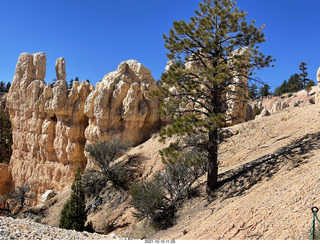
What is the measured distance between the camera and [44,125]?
24734 millimetres

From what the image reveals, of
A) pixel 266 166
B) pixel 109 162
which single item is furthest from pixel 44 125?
pixel 266 166

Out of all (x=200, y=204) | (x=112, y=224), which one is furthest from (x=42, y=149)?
(x=200, y=204)

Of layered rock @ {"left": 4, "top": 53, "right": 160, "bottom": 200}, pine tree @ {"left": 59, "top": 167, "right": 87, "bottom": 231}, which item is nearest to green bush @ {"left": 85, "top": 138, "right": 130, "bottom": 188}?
layered rock @ {"left": 4, "top": 53, "right": 160, "bottom": 200}

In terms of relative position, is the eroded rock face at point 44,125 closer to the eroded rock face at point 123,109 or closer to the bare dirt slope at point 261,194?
the eroded rock face at point 123,109

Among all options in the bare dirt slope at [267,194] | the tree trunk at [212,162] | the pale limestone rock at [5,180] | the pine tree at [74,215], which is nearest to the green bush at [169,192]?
the tree trunk at [212,162]

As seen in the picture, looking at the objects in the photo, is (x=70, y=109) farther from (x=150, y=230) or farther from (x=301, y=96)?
(x=301, y=96)

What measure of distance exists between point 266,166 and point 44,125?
21.7m

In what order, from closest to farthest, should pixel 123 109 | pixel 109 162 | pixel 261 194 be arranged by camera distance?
pixel 261 194
pixel 109 162
pixel 123 109

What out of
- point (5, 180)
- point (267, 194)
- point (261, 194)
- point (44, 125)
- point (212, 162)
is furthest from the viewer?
point (5, 180)

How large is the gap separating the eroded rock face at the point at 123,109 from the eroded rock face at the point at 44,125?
7.31 ft

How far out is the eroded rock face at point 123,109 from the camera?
20781 millimetres

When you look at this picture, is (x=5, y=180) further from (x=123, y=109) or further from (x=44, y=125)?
(x=123, y=109)

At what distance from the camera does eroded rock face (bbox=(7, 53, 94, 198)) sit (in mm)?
23109

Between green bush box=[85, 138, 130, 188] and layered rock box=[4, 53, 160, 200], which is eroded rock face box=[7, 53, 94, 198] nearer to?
layered rock box=[4, 53, 160, 200]
